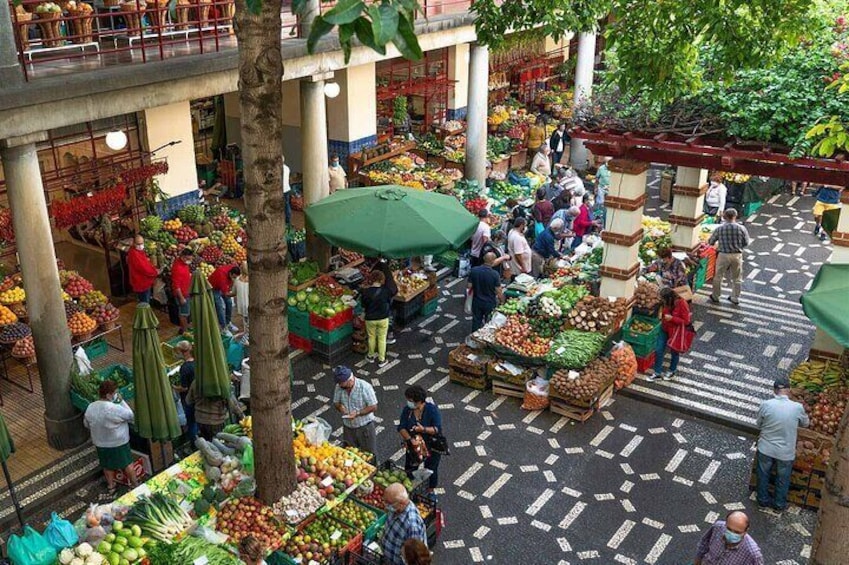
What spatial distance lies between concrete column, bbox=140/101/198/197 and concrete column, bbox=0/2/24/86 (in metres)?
5.64

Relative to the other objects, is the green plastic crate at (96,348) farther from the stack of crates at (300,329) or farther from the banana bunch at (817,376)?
the banana bunch at (817,376)

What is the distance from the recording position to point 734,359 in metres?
12.8

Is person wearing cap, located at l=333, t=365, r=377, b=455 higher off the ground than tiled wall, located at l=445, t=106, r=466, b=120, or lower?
lower

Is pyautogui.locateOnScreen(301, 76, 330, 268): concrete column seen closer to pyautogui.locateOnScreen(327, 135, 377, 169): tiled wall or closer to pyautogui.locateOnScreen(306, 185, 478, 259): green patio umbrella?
pyautogui.locateOnScreen(306, 185, 478, 259): green patio umbrella

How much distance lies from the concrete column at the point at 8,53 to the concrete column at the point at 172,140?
5.64 metres

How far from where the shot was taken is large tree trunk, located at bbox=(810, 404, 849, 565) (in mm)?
4066

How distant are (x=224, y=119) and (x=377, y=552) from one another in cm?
1433

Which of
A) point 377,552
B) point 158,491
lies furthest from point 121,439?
point 377,552

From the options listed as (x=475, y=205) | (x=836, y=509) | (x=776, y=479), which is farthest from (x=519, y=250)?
(x=836, y=509)

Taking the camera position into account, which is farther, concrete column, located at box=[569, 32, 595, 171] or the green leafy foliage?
concrete column, located at box=[569, 32, 595, 171]

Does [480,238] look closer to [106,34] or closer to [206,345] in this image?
[206,345]

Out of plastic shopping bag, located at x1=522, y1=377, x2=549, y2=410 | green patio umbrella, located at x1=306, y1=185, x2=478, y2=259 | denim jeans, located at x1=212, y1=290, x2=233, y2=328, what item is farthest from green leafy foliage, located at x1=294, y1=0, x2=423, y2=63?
denim jeans, located at x1=212, y1=290, x2=233, y2=328

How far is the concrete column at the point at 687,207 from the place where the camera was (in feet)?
48.2

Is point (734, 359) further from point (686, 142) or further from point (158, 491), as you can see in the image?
point (158, 491)
